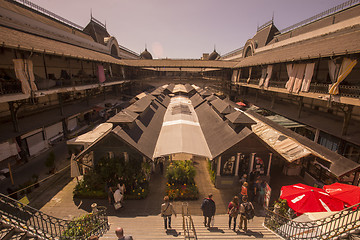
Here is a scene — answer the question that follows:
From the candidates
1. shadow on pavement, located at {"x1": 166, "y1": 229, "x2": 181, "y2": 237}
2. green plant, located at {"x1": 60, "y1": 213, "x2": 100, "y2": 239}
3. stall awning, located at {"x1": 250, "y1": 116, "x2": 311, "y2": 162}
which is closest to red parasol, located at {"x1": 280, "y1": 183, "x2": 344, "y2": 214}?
stall awning, located at {"x1": 250, "y1": 116, "x2": 311, "y2": 162}

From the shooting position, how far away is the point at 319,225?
6.32 m

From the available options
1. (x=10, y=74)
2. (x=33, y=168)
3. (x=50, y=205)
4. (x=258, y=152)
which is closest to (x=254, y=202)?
(x=258, y=152)

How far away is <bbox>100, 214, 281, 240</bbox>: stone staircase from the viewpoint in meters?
8.17

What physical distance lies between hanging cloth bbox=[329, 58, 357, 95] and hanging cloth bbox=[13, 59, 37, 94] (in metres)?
23.6

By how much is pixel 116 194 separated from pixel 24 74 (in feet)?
38.6

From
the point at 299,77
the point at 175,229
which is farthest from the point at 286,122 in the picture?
the point at 175,229

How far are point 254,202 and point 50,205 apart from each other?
516 inches

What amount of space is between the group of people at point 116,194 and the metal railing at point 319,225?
819 centimetres

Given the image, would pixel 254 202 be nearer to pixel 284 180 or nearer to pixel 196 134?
pixel 284 180

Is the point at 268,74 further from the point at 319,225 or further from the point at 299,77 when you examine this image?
the point at 319,225

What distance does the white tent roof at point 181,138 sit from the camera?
1287cm

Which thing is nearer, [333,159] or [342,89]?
[333,159]

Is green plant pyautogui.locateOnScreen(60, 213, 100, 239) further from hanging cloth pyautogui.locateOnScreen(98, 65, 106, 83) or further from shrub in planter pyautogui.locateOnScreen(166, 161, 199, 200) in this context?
hanging cloth pyautogui.locateOnScreen(98, 65, 106, 83)

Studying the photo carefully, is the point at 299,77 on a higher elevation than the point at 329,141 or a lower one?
higher
